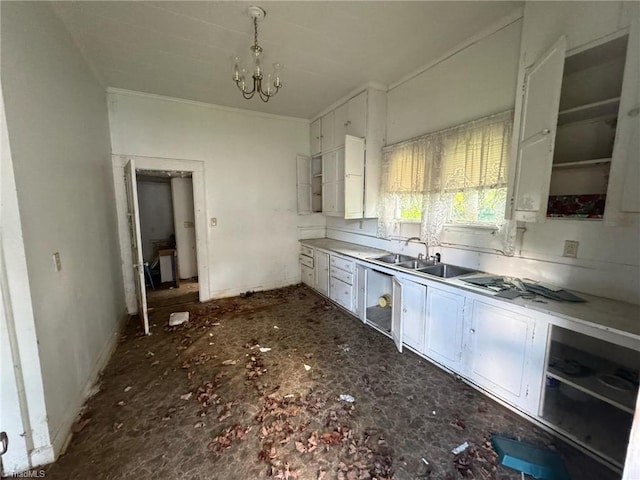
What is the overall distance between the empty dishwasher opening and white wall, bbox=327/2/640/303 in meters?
0.46

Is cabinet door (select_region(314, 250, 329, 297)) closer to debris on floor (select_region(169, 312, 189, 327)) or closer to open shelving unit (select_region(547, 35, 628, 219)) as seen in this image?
debris on floor (select_region(169, 312, 189, 327))

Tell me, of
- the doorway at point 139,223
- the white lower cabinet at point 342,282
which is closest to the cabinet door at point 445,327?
the white lower cabinet at point 342,282

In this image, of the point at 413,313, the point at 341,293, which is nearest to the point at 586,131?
the point at 413,313

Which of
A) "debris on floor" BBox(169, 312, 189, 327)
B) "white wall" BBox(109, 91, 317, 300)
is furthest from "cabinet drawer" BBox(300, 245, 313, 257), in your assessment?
"debris on floor" BBox(169, 312, 189, 327)

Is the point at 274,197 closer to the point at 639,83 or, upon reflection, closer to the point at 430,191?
the point at 430,191

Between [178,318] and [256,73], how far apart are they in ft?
10.1

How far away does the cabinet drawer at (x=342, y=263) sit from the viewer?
3.55 m

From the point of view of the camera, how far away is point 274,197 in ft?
15.3

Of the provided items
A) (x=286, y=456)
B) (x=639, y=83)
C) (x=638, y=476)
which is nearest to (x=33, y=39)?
(x=286, y=456)

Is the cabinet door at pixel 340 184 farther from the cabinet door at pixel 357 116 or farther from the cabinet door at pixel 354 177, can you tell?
the cabinet door at pixel 357 116

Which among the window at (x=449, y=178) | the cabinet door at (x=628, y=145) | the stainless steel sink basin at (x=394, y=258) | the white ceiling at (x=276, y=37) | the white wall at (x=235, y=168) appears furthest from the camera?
the white wall at (x=235, y=168)

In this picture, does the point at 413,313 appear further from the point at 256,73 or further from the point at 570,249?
the point at 256,73

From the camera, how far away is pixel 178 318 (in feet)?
11.5

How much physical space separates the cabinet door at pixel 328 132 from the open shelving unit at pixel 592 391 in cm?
356
